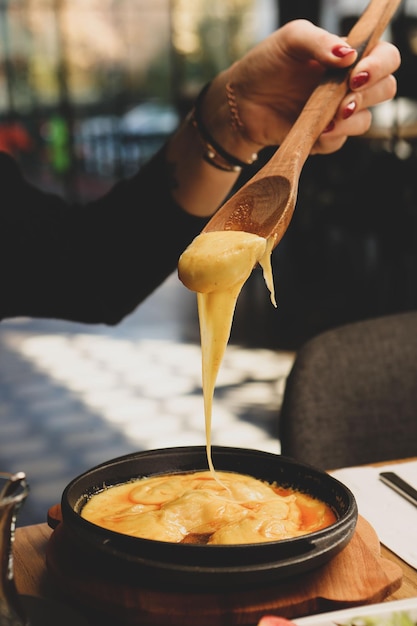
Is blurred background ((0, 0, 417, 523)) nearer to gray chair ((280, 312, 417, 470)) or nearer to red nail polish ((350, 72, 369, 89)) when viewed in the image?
gray chair ((280, 312, 417, 470))

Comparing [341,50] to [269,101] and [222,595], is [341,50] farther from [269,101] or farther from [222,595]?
[222,595]

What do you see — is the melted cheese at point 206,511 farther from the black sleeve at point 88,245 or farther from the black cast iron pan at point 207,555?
the black sleeve at point 88,245

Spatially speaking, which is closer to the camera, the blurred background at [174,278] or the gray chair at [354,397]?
the gray chair at [354,397]

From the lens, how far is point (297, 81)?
1.56m

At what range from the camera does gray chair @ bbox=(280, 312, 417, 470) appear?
1.63 metres

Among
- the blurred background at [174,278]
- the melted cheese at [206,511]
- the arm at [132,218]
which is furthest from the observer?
the blurred background at [174,278]

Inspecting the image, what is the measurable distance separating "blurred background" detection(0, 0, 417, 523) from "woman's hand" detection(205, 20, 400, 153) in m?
2.02

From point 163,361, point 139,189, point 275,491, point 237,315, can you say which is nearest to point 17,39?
point 237,315

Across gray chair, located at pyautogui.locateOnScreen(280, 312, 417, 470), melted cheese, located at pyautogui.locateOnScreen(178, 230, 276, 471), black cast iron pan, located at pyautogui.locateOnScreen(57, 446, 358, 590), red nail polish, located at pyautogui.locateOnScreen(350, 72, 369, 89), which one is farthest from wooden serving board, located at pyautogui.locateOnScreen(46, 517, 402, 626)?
red nail polish, located at pyautogui.locateOnScreen(350, 72, 369, 89)

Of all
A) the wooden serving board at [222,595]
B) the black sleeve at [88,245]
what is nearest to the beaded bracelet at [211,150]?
the black sleeve at [88,245]

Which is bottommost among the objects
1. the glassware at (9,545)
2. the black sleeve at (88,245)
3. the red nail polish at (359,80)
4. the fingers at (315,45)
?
the black sleeve at (88,245)

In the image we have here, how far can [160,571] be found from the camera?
0.84 meters

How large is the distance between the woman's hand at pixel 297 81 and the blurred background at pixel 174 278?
202cm

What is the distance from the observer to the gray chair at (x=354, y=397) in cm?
163
